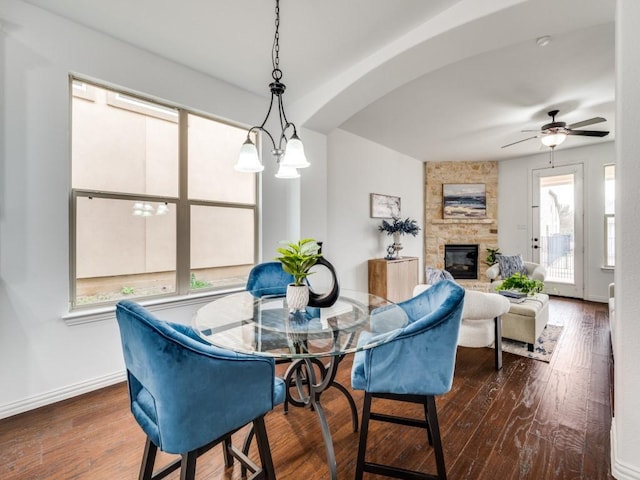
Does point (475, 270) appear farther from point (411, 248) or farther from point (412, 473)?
point (412, 473)

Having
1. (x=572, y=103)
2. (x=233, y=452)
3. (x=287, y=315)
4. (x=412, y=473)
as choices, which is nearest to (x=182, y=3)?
(x=287, y=315)

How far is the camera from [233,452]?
140cm

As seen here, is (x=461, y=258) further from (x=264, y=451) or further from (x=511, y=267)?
(x=264, y=451)

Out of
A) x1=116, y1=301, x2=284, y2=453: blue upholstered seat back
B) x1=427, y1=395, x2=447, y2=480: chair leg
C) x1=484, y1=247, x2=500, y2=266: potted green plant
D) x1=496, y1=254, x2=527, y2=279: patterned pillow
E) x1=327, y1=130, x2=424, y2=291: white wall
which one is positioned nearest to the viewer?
x1=116, y1=301, x2=284, y2=453: blue upholstered seat back

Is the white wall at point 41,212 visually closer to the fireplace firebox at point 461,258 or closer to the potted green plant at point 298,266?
the potted green plant at point 298,266

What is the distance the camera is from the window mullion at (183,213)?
277 centimetres

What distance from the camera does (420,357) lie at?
1333mm

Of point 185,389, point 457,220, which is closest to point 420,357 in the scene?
point 185,389

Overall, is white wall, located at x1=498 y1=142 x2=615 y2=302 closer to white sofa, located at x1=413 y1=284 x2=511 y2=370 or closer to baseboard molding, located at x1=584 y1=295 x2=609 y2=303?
baseboard molding, located at x1=584 y1=295 x2=609 y2=303

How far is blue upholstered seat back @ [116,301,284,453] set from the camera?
965mm

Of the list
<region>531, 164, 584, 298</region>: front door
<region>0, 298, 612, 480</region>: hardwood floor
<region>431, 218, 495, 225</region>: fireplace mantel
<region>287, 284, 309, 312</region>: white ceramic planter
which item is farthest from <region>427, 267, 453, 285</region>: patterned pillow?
<region>531, 164, 584, 298</region>: front door

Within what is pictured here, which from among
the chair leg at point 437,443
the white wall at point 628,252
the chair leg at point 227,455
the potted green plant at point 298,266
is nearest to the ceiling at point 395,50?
the white wall at point 628,252

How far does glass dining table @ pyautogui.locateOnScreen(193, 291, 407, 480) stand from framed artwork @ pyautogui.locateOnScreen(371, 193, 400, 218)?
118 inches

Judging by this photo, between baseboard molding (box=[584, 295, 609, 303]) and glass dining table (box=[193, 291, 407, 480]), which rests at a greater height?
glass dining table (box=[193, 291, 407, 480])
